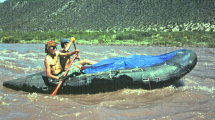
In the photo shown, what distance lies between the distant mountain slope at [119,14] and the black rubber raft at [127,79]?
32.0 meters

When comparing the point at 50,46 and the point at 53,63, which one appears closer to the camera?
the point at 50,46

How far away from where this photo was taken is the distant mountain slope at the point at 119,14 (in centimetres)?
3725

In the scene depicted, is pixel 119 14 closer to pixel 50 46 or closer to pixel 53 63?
pixel 53 63

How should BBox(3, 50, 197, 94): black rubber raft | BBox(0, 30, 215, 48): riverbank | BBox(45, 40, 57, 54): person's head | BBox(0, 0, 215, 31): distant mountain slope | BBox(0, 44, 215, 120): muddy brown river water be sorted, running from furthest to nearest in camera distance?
BBox(0, 0, 215, 31): distant mountain slope, BBox(0, 30, 215, 48): riverbank, BBox(3, 50, 197, 94): black rubber raft, BBox(45, 40, 57, 54): person's head, BBox(0, 44, 215, 120): muddy brown river water

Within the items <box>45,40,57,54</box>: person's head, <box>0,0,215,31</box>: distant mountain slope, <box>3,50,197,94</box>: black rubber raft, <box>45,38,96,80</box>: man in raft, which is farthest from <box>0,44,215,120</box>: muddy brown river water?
<box>0,0,215,31</box>: distant mountain slope

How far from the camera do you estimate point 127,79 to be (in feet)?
17.7

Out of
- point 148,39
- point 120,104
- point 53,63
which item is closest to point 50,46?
point 53,63

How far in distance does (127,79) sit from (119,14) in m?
40.3

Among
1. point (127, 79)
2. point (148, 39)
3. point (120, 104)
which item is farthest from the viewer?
point (148, 39)

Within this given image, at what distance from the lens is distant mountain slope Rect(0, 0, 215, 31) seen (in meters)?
37.2

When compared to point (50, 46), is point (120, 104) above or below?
below

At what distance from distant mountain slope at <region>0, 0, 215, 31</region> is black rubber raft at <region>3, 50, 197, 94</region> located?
105 ft

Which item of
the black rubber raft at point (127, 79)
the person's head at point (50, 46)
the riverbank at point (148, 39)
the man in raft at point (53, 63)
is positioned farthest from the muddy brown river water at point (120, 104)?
the riverbank at point (148, 39)

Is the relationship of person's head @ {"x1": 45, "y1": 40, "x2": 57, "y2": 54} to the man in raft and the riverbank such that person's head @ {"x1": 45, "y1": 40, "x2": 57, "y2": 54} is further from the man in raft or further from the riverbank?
the riverbank
